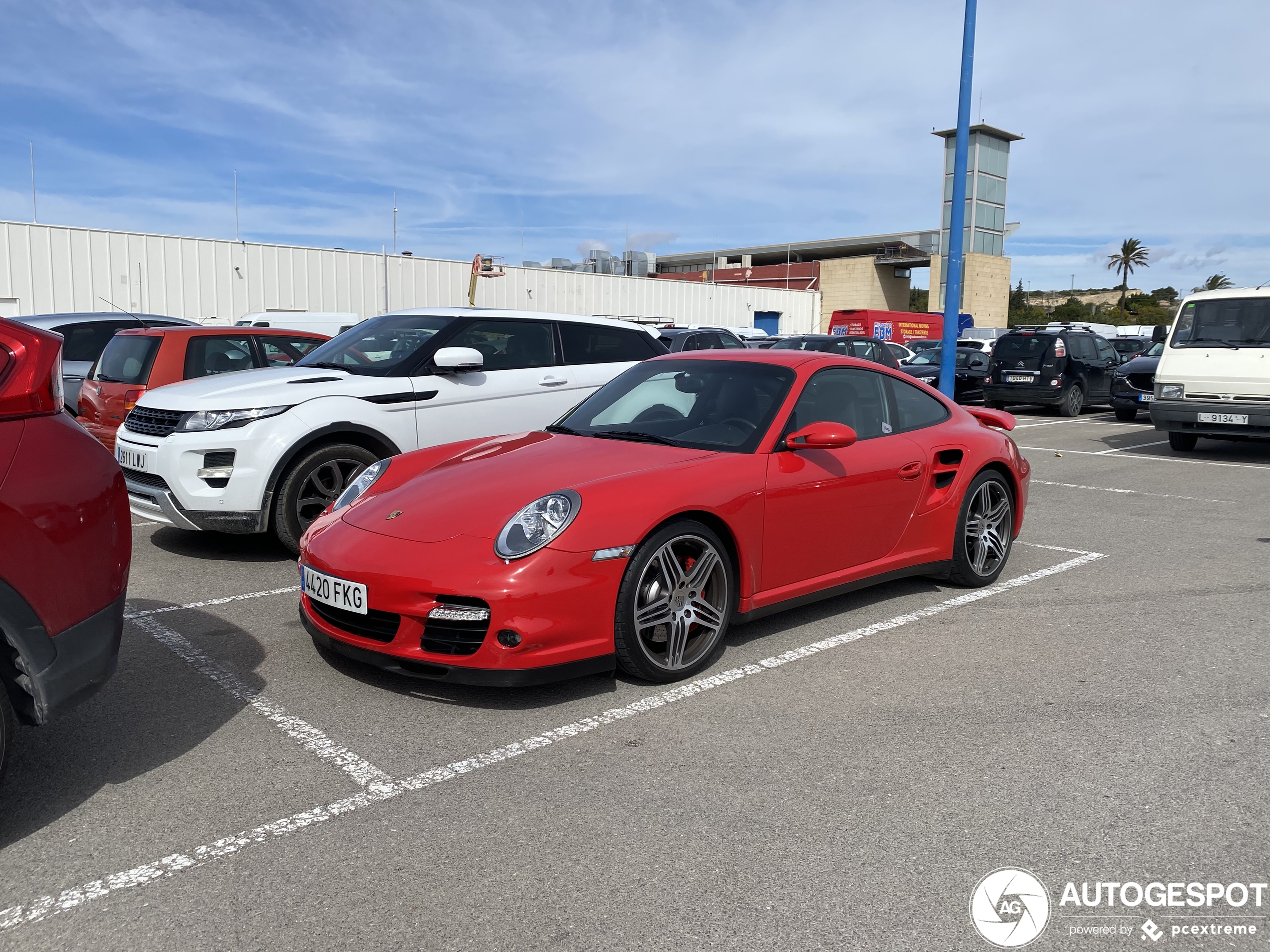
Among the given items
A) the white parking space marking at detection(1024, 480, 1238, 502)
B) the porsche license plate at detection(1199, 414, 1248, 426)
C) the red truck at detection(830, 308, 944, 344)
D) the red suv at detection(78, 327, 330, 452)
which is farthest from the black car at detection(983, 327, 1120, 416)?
the red suv at detection(78, 327, 330, 452)

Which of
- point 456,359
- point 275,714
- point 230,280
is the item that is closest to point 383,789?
point 275,714

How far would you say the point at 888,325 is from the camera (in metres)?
39.5

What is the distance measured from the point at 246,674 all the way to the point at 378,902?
195 centimetres

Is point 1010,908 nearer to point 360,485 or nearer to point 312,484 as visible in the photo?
point 360,485

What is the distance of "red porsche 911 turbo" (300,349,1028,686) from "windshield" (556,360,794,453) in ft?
0.04

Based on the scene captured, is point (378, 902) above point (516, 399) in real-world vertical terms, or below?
below

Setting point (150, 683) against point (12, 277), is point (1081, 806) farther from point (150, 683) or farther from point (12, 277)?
point (12, 277)

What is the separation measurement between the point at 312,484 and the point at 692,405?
8.95 feet

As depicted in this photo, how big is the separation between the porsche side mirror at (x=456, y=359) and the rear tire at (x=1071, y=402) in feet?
49.0

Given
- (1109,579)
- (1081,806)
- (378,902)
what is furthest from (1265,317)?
(378,902)

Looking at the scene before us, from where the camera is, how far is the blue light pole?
14094mm

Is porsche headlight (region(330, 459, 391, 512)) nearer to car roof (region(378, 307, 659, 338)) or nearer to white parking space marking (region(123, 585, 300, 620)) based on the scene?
white parking space marking (region(123, 585, 300, 620))

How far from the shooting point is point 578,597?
3674 mm

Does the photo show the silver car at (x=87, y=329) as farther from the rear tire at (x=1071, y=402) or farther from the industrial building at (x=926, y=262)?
the industrial building at (x=926, y=262)
